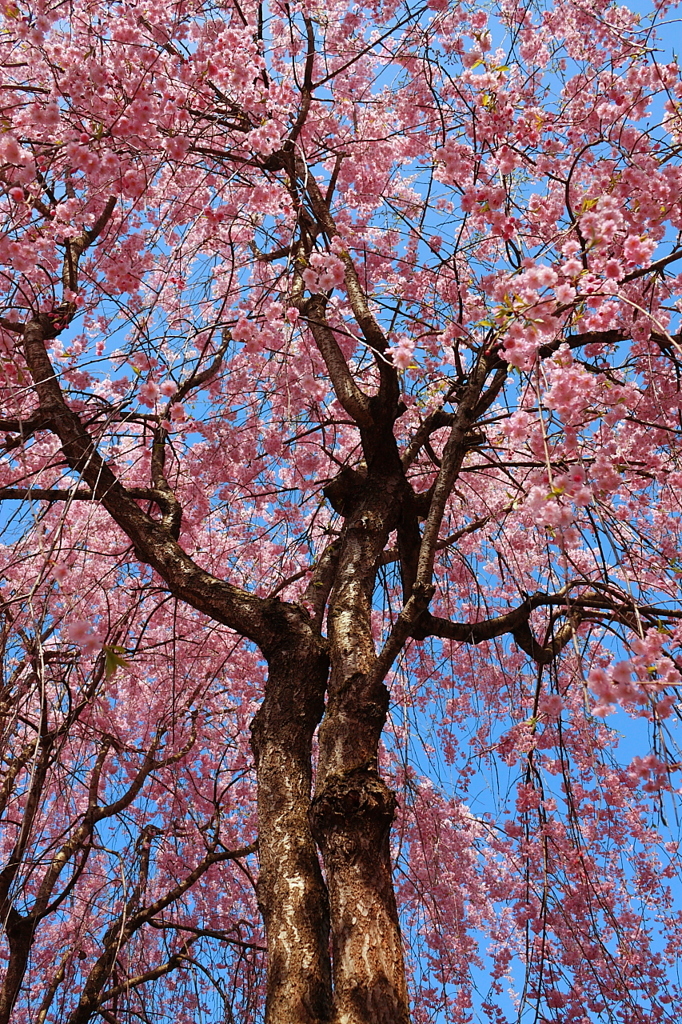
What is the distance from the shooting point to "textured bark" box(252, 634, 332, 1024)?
2248 millimetres

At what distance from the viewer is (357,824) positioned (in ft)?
7.99

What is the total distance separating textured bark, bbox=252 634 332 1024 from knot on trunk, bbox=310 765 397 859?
14cm

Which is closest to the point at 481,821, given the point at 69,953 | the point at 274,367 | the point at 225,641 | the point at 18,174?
the point at 225,641

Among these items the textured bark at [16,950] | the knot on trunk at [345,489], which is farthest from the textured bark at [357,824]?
the textured bark at [16,950]

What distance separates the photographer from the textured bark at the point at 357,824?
214cm

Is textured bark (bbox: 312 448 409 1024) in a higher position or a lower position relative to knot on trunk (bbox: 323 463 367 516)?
lower

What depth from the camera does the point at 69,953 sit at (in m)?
4.08

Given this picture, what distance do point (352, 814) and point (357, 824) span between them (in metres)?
0.03

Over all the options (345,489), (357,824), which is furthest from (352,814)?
(345,489)

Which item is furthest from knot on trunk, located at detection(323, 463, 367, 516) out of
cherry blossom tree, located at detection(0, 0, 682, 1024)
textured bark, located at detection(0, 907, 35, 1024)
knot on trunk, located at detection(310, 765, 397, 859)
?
textured bark, located at detection(0, 907, 35, 1024)

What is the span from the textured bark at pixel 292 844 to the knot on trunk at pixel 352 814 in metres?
0.14

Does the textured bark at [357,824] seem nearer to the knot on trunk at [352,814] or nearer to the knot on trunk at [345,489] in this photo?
the knot on trunk at [352,814]

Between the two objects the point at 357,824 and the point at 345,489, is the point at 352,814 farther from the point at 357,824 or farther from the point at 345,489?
the point at 345,489

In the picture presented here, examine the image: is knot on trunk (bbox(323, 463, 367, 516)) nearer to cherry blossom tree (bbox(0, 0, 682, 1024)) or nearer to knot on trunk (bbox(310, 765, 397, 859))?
cherry blossom tree (bbox(0, 0, 682, 1024))
